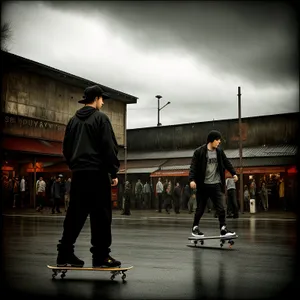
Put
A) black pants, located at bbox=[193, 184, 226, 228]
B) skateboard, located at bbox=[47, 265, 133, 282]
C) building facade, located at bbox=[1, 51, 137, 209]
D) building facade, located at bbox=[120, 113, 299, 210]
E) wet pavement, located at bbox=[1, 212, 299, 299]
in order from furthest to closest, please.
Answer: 1. building facade, located at bbox=[120, 113, 299, 210]
2. building facade, located at bbox=[1, 51, 137, 209]
3. black pants, located at bbox=[193, 184, 226, 228]
4. skateboard, located at bbox=[47, 265, 133, 282]
5. wet pavement, located at bbox=[1, 212, 299, 299]

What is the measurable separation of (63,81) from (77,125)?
83.5 ft

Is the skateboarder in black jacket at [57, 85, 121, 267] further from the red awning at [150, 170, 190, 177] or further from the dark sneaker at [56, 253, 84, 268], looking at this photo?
the red awning at [150, 170, 190, 177]

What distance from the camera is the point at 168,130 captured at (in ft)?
123

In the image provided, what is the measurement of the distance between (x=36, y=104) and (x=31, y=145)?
2.41 metres

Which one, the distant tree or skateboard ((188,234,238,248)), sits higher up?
the distant tree

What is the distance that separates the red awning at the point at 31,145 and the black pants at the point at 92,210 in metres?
22.2

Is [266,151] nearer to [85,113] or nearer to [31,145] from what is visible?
[31,145]

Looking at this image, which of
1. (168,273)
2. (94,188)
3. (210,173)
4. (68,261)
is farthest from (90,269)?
(210,173)

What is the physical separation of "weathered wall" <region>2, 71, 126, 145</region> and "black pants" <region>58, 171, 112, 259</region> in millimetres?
21728

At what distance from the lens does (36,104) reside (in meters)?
27.8

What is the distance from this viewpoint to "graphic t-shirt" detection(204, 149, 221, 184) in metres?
8.70

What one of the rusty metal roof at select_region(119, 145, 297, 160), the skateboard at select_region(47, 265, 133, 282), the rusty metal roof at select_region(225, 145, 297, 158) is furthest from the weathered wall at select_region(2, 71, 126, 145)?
the skateboard at select_region(47, 265, 133, 282)

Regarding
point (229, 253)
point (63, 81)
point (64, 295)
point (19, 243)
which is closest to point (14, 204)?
point (63, 81)

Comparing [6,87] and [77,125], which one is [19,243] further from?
[6,87]
